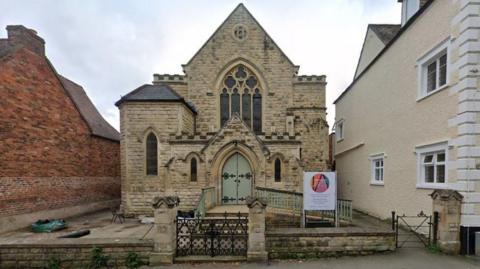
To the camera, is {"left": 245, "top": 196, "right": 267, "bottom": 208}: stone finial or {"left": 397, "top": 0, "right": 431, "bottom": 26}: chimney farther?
{"left": 397, "top": 0, "right": 431, "bottom": 26}: chimney

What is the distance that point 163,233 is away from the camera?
599 cm

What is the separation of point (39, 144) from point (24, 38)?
211 inches

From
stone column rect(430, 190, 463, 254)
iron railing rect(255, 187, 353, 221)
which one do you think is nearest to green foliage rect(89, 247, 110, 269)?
iron railing rect(255, 187, 353, 221)

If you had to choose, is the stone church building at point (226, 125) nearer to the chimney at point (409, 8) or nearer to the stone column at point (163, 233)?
the stone column at point (163, 233)

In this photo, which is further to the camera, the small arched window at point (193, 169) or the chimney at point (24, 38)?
the small arched window at point (193, 169)

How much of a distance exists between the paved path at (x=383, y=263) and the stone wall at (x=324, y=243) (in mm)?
208

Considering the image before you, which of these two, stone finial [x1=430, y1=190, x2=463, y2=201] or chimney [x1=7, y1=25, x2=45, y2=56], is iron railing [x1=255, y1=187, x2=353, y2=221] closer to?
stone finial [x1=430, y1=190, x2=463, y2=201]

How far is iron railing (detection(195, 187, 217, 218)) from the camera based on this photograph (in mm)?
8938

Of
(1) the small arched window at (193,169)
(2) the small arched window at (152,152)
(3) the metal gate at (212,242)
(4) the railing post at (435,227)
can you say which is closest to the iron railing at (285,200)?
(3) the metal gate at (212,242)

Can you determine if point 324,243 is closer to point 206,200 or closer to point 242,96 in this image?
point 206,200

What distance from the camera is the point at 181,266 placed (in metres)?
5.82

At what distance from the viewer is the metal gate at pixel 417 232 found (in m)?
6.68

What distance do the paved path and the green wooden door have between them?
5808mm

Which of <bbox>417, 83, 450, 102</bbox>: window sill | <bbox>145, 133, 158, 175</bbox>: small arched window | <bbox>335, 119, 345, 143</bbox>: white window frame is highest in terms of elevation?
<bbox>417, 83, 450, 102</bbox>: window sill
